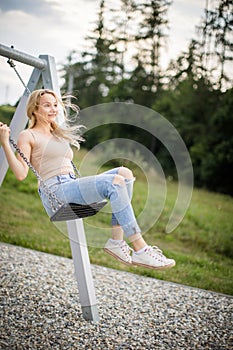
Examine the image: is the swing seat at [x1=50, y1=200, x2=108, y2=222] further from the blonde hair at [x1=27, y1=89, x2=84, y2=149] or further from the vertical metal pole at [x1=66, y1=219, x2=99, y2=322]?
the vertical metal pole at [x1=66, y1=219, x2=99, y2=322]

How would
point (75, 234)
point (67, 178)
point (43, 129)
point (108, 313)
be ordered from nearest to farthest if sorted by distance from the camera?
point (67, 178)
point (43, 129)
point (75, 234)
point (108, 313)

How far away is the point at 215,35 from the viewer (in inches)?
588

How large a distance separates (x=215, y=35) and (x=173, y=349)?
12.9 metres

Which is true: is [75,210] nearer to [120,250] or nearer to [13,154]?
[120,250]

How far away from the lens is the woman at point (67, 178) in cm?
320

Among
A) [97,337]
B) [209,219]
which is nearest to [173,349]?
[97,337]

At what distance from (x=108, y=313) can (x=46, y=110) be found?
234 cm

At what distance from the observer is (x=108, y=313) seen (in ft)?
15.6

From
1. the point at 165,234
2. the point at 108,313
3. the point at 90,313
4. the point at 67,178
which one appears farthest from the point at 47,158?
the point at 165,234

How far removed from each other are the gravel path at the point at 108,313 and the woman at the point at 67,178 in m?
1.18

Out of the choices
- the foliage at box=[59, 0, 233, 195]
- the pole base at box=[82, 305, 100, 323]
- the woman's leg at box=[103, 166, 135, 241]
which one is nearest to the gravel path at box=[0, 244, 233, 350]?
the pole base at box=[82, 305, 100, 323]

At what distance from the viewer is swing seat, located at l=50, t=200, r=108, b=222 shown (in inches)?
126

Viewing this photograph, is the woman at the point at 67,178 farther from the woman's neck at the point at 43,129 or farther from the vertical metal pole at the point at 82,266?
the vertical metal pole at the point at 82,266

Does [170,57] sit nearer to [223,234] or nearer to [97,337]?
[223,234]
